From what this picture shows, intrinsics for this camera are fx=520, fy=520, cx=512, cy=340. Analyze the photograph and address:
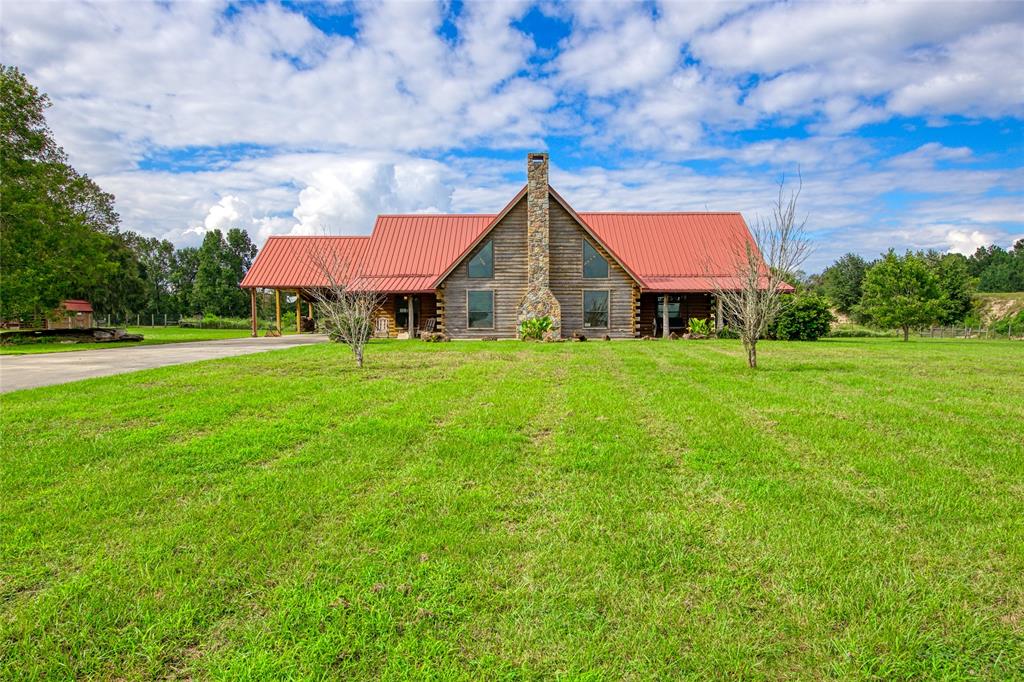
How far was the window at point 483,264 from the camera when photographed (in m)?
23.7

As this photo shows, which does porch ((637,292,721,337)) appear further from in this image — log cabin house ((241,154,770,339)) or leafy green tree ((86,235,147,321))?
leafy green tree ((86,235,147,321))

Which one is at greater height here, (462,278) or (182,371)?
(462,278)

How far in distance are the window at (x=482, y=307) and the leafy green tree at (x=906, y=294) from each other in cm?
2155

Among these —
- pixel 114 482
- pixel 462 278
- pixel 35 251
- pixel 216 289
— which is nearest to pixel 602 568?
pixel 114 482

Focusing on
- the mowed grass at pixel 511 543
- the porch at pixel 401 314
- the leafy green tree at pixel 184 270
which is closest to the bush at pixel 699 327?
the porch at pixel 401 314

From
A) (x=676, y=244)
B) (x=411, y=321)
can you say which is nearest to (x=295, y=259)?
(x=411, y=321)

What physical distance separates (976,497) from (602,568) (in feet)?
11.8

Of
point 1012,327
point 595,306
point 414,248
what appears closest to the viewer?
point 595,306

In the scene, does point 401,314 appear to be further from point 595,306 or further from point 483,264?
point 595,306

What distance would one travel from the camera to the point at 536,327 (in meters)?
22.1

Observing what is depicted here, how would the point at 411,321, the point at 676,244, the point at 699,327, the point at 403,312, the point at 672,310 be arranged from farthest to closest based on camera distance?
the point at 676,244 → the point at 403,312 → the point at 672,310 → the point at 411,321 → the point at 699,327

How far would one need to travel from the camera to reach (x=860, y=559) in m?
3.48

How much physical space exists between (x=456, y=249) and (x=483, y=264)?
4.73m

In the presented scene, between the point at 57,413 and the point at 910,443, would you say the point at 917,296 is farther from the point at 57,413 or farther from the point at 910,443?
the point at 57,413
